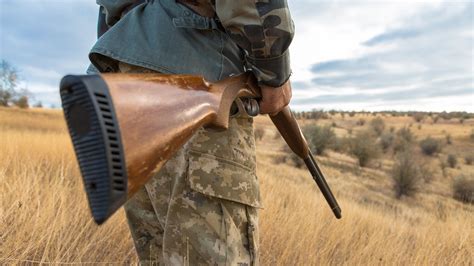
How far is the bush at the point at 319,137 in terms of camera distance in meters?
21.4

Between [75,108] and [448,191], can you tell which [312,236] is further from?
[448,191]

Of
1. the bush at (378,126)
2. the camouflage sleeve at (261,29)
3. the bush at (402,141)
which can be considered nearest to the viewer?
the camouflage sleeve at (261,29)

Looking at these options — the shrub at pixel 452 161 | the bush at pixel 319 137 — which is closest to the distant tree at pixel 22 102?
the bush at pixel 319 137

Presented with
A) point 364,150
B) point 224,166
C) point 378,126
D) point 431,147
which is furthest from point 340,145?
point 224,166

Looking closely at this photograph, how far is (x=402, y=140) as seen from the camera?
26.3 m

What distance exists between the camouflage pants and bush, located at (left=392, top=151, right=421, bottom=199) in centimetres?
1397

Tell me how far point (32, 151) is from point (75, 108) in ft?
21.7

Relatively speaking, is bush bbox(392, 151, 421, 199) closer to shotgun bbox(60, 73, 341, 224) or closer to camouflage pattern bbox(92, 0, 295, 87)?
camouflage pattern bbox(92, 0, 295, 87)

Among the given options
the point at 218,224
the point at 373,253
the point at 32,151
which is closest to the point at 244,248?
the point at 218,224

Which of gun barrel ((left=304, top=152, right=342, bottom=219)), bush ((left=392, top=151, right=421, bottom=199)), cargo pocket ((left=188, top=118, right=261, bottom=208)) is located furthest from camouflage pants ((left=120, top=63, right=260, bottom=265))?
bush ((left=392, top=151, right=421, bottom=199))

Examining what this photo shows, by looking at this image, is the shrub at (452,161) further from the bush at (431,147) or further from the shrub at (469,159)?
the bush at (431,147)

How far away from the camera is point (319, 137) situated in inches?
854

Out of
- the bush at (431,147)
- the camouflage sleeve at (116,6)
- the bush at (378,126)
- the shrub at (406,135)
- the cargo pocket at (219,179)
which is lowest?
the bush at (431,147)

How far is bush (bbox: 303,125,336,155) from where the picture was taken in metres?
21.4
